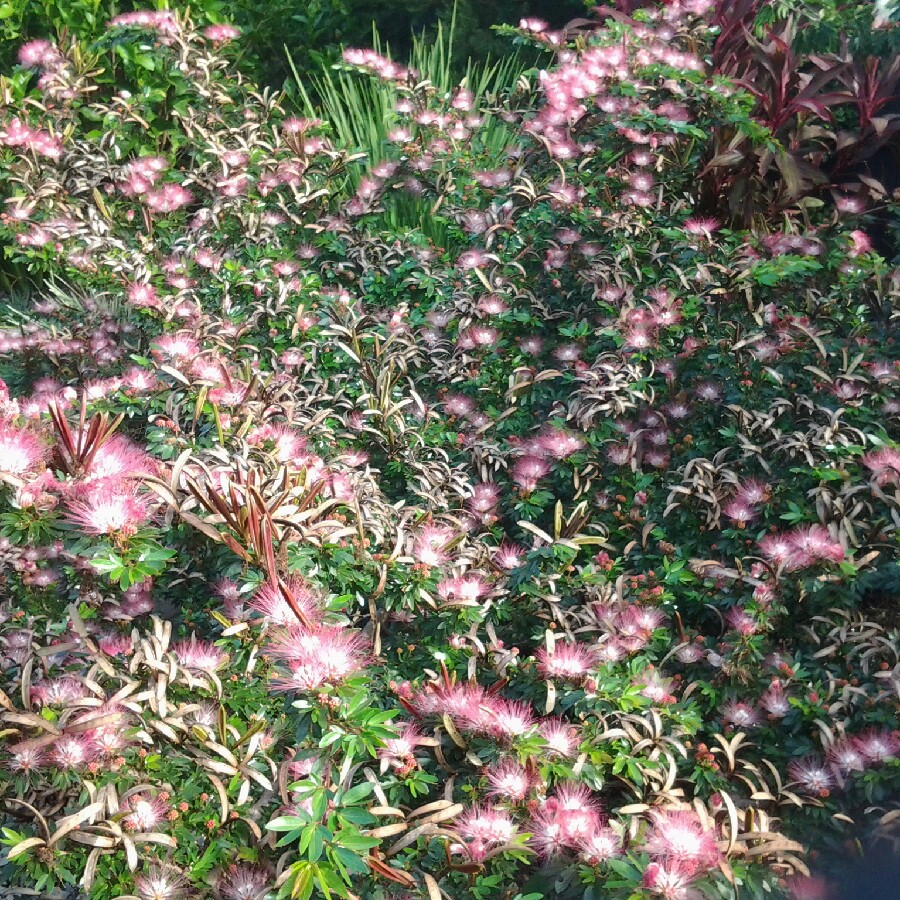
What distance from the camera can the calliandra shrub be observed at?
128 centimetres

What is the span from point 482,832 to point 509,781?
0.29 feet

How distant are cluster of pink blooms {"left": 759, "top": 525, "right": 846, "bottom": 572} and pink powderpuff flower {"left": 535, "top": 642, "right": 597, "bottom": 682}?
20.0 inches

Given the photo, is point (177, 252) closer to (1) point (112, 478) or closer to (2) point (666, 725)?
(1) point (112, 478)

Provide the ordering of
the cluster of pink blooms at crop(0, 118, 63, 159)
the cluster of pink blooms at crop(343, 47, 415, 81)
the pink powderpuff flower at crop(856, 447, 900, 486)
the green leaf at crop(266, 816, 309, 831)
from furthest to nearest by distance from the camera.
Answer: the cluster of pink blooms at crop(343, 47, 415, 81) < the cluster of pink blooms at crop(0, 118, 63, 159) < the pink powderpuff flower at crop(856, 447, 900, 486) < the green leaf at crop(266, 816, 309, 831)

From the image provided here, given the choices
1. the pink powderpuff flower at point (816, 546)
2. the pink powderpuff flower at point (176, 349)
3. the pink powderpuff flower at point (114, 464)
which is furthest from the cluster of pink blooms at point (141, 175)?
the pink powderpuff flower at point (816, 546)

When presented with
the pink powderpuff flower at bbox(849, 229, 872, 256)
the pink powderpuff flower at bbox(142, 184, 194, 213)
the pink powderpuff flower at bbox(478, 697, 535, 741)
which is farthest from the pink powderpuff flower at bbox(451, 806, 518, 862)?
the pink powderpuff flower at bbox(142, 184, 194, 213)

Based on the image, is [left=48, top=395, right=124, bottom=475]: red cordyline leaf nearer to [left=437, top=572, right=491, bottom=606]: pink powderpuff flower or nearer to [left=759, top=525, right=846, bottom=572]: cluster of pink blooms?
[left=437, top=572, right=491, bottom=606]: pink powderpuff flower

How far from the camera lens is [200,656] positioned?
1448 mm

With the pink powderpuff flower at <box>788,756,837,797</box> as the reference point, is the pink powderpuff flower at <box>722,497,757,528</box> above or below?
above

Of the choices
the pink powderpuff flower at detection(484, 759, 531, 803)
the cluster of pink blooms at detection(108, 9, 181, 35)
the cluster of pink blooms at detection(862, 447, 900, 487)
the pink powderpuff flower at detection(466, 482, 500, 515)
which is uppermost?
the cluster of pink blooms at detection(108, 9, 181, 35)

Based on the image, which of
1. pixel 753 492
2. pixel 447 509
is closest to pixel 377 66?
pixel 447 509

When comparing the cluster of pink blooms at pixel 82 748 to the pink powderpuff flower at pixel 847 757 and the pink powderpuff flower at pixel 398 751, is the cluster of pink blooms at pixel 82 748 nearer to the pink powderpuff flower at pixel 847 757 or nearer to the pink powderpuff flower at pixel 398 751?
the pink powderpuff flower at pixel 398 751

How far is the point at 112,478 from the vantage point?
4.60 feet

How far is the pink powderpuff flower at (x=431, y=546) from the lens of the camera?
1.71 meters
